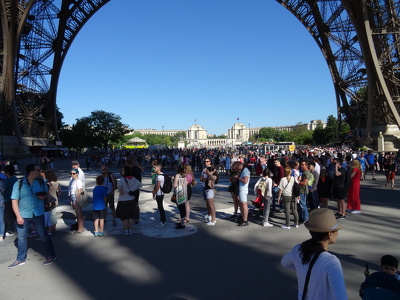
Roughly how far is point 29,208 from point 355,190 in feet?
26.9

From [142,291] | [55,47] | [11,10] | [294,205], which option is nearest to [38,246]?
[142,291]

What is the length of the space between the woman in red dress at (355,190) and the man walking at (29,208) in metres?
7.66

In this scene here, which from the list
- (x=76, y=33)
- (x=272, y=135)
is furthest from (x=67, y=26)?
(x=272, y=135)

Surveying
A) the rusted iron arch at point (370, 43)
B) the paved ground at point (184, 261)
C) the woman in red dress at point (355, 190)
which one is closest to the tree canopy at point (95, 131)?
the rusted iron arch at point (370, 43)

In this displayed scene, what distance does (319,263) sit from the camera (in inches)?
84.7

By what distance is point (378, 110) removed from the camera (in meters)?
29.3

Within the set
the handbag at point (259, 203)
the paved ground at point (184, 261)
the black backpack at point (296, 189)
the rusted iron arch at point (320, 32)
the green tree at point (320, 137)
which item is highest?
the rusted iron arch at point (320, 32)

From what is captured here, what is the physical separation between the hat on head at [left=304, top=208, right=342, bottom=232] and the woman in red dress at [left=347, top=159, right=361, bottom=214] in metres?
7.18

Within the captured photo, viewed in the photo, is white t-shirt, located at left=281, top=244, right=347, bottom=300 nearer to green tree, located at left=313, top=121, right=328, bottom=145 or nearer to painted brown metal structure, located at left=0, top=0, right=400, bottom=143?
painted brown metal structure, located at left=0, top=0, right=400, bottom=143

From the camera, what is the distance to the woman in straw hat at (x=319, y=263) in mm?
2082

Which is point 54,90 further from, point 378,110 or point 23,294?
point 23,294

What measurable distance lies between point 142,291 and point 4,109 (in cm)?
3227

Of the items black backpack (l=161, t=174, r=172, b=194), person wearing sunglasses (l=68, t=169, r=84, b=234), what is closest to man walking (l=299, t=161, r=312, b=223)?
black backpack (l=161, t=174, r=172, b=194)

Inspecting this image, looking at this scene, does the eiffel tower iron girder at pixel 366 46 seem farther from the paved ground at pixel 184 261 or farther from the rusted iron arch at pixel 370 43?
the paved ground at pixel 184 261
